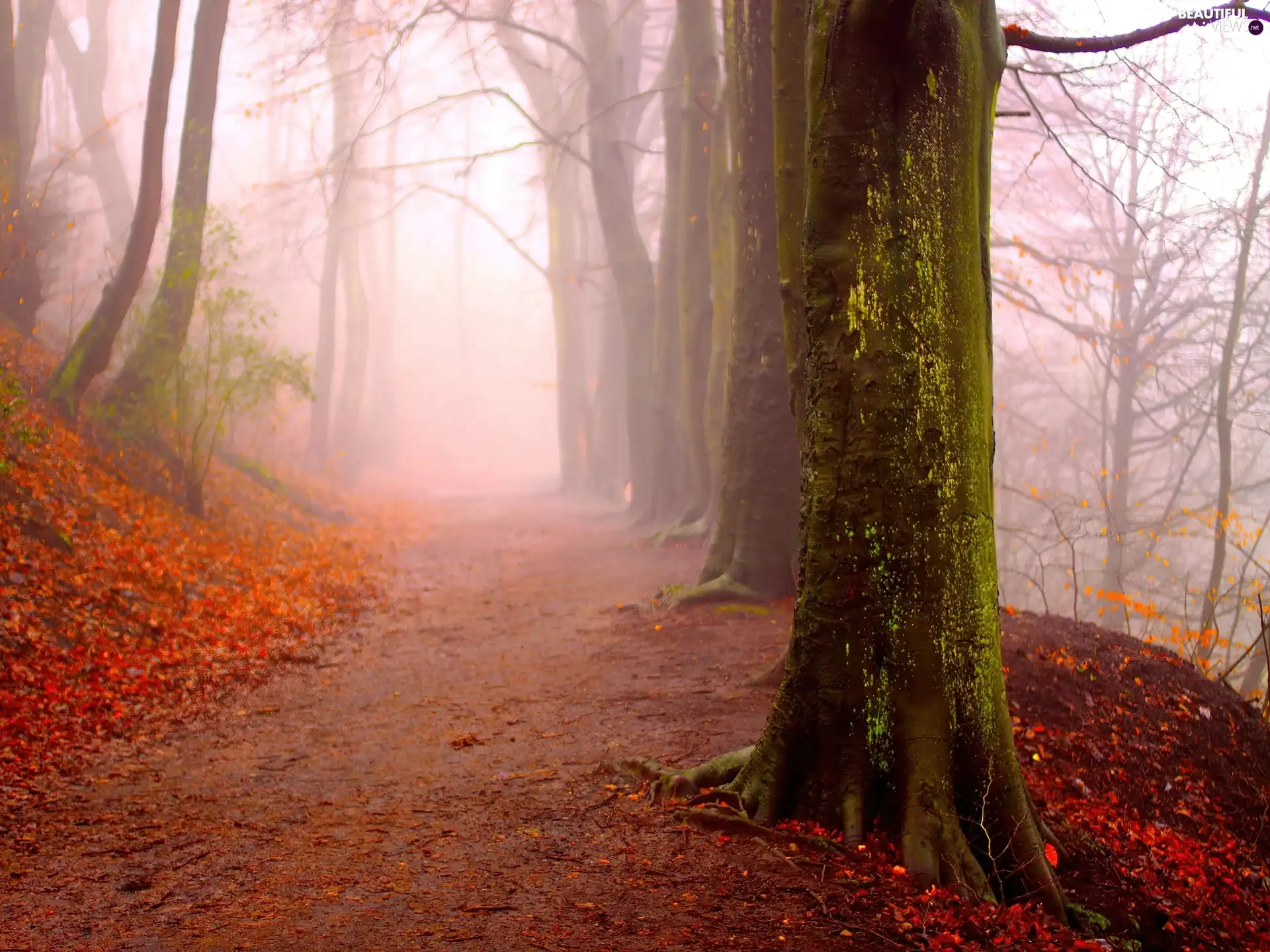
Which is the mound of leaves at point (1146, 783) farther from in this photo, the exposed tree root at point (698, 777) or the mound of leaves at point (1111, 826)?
the exposed tree root at point (698, 777)

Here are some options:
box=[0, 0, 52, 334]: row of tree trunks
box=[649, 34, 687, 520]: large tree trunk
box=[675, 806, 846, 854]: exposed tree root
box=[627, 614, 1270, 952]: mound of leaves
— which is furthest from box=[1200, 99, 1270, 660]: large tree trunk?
box=[0, 0, 52, 334]: row of tree trunks

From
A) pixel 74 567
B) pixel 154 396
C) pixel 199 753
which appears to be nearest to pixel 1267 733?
pixel 199 753

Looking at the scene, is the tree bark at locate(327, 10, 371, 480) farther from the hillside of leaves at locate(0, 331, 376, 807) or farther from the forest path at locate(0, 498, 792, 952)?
the forest path at locate(0, 498, 792, 952)

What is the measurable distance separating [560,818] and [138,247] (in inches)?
380

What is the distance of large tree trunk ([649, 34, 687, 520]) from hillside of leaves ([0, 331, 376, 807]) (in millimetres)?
6308

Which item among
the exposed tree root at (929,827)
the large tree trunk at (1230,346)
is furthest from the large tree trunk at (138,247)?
the large tree trunk at (1230,346)

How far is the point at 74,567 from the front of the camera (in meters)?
7.03

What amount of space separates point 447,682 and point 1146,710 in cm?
480

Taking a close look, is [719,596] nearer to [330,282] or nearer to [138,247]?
[138,247]

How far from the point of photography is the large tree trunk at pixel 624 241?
17391 millimetres

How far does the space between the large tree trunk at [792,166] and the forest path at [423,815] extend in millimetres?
2283

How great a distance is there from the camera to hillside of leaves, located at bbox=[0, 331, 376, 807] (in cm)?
535

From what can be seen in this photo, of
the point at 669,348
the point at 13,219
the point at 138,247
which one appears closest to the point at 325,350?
the point at 669,348

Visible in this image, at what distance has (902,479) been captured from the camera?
12.1 ft
